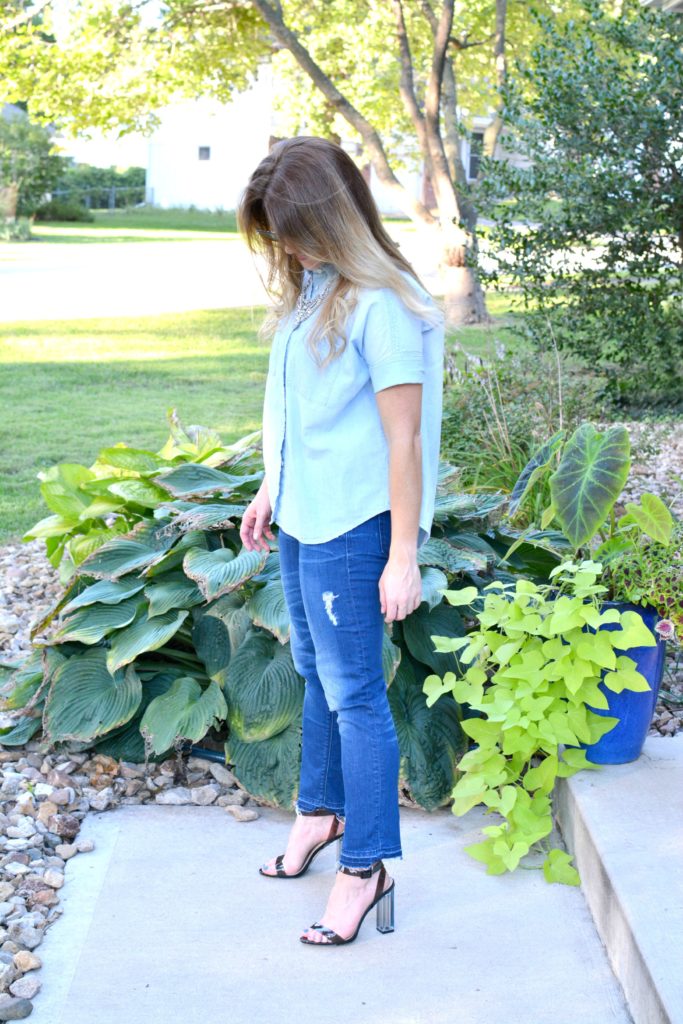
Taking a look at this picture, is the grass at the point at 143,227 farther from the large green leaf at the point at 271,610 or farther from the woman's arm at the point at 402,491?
the woman's arm at the point at 402,491

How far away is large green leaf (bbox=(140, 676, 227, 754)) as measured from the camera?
327cm

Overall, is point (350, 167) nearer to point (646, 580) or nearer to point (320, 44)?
point (646, 580)

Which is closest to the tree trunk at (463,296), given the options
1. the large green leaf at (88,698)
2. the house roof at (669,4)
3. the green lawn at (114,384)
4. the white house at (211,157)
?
the green lawn at (114,384)

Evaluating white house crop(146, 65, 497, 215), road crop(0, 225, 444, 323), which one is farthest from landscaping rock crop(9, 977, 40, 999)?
white house crop(146, 65, 497, 215)

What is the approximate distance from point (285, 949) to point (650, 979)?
817 mm

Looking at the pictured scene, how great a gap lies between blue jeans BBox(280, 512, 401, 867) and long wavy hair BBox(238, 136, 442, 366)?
0.41 metres

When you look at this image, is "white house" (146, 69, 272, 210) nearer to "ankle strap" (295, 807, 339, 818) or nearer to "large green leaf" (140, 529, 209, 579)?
"large green leaf" (140, 529, 209, 579)

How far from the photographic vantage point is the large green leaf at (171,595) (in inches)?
135

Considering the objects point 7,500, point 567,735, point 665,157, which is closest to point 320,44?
point 665,157

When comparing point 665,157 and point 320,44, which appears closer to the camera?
point 665,157

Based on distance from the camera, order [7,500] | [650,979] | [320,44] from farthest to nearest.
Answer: [320,44] → [7,500] → [650,979]

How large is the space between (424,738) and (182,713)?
2.31 feet

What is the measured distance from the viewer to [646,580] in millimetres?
3035

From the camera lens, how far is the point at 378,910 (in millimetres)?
2633
